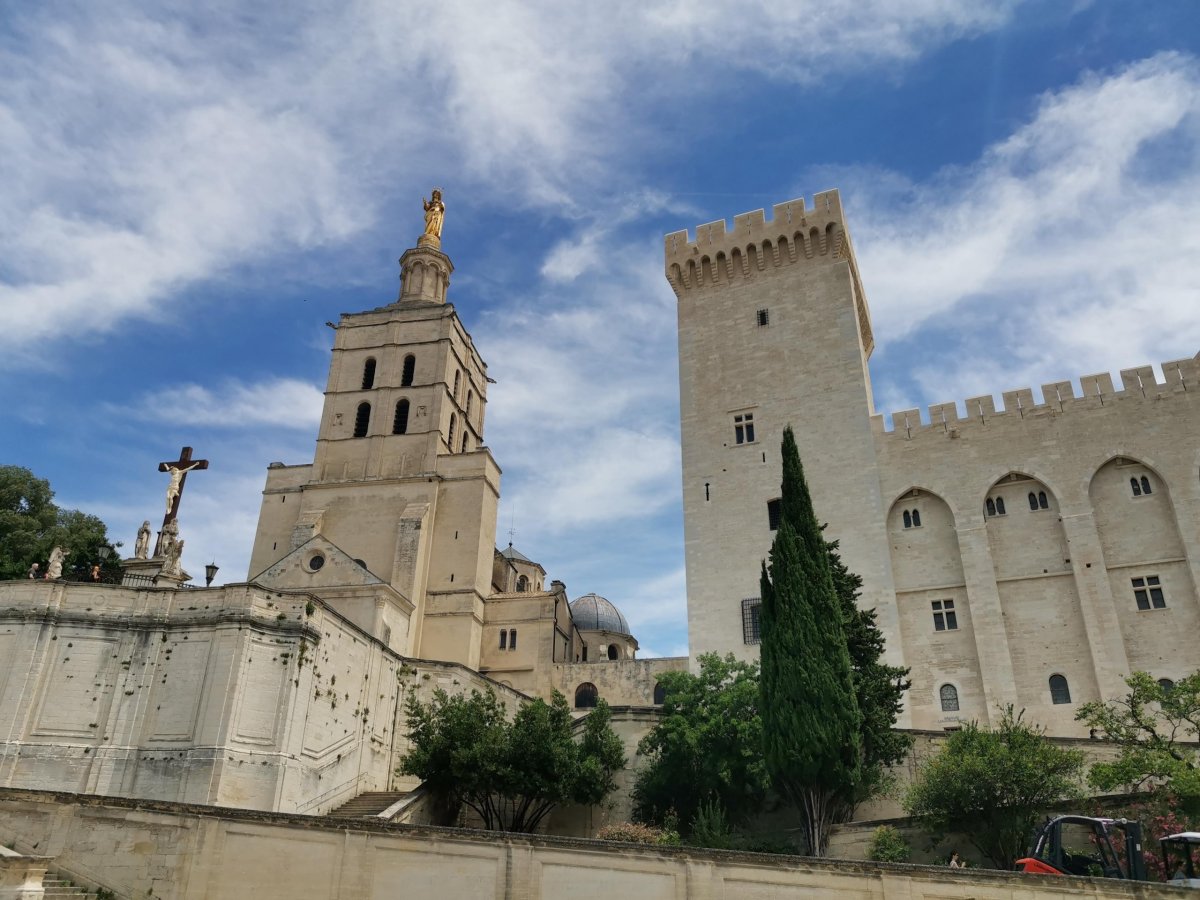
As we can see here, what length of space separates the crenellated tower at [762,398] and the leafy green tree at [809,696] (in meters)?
9.31

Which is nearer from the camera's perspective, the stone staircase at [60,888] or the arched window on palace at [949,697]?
the stone staircase at [60,888]

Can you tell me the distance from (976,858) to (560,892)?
9.99 meters

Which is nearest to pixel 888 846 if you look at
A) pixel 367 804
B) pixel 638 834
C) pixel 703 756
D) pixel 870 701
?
pixel 870 701

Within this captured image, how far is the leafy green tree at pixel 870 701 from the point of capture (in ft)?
73.0

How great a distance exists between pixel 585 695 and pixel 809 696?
716 inches

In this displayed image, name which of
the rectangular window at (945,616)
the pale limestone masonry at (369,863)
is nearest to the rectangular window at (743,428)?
the rectangular window at (945,616)

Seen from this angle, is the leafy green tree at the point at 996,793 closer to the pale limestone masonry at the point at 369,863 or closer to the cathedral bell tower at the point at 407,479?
the pale limestone masonry at the point at 369,863

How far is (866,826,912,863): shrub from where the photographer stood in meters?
19.4

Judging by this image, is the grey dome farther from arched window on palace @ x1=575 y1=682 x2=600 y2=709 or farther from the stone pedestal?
the stone pedestal

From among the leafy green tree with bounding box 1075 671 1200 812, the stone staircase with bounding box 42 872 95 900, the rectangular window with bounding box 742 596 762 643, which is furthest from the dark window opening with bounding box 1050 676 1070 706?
the stone staircase with bounding box 42 872 95 900

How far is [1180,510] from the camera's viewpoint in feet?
94.9

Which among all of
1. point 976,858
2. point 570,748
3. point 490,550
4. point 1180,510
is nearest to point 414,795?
point 570,748

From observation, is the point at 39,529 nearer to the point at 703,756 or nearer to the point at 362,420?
the point at 362,420

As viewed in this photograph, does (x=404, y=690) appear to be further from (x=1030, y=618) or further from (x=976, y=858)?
(x=1030, y=618)
